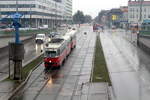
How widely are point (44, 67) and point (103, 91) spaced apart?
15.3 metres

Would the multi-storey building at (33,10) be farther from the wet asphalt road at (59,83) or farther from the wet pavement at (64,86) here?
the wet pavement at (64,86)

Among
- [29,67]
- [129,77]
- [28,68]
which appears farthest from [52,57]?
[129,77]

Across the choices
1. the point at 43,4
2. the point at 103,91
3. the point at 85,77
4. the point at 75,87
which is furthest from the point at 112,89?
the point at 43,4

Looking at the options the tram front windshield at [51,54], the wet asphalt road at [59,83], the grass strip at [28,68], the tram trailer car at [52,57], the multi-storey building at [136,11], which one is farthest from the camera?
the multi-storey building at [136,11]

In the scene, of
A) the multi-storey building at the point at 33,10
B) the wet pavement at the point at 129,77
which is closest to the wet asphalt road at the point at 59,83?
the wet pavement at the point at 129,77

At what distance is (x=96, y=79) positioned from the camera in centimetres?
3291

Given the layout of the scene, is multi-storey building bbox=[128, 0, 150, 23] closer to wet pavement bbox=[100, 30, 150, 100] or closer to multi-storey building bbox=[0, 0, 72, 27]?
multi-storey building bbox=[0, 0, 72, 27]

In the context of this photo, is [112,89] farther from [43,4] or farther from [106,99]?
[43,4]

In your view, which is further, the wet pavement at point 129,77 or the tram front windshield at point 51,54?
the tram front windshield at point 51,54

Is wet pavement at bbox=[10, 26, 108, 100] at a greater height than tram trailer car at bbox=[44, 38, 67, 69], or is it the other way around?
tram trailer car at bbox=[44, 38, 67, 69]

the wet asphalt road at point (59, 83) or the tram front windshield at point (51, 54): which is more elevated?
the tram front windshield at point (51, 54)

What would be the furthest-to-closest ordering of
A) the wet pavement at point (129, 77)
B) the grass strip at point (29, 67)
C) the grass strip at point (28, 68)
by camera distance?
the grass strip at point (29, 67), the grass strip at point (28, 68), the wet pavement at point (129, 77)

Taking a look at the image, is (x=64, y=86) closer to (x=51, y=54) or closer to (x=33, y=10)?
(x=51, y=54)

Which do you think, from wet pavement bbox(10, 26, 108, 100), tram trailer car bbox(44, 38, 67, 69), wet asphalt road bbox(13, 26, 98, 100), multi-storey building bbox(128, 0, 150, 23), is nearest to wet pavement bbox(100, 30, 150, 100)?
wet pavement bbox(10, 26, 108, 100)
